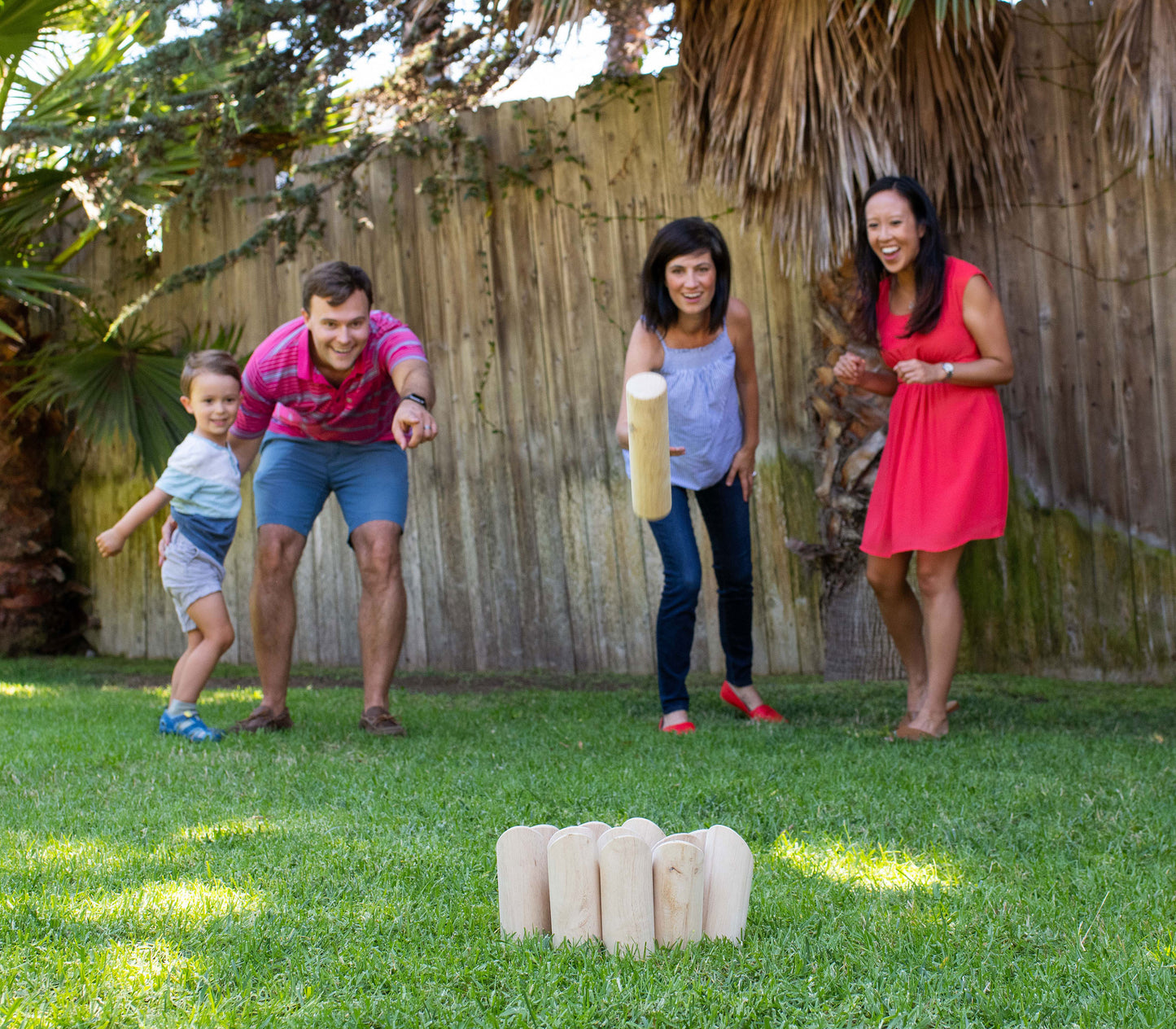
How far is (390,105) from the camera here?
7.75 metres

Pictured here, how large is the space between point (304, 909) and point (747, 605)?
8.69 ft

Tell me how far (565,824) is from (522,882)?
0.76 meters

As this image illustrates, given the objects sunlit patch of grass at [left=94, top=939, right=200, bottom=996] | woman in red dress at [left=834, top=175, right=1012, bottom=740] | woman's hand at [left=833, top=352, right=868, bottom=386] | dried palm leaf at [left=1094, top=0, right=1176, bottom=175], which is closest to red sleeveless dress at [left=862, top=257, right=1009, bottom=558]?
woman in red dress at [left=834, top=175, right=1012, bottom=740]

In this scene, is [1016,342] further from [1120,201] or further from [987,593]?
[987,593]

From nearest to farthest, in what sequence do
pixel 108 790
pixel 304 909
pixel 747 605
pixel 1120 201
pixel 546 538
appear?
pixel 304 909 < pixel 108 790 < pixel 747 605 < pixel 1120 201 < pixel 546 538

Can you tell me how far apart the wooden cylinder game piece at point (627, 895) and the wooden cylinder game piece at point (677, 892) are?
2 cm

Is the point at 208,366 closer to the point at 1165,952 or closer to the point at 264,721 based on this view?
the point at 264,721

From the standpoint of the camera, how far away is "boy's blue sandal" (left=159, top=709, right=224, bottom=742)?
3939 millimetres

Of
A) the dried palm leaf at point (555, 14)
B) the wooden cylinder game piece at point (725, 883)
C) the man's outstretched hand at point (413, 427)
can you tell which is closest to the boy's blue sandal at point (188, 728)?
the man's outstretched hand at point (413, 427)

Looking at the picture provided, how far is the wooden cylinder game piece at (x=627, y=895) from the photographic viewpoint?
1.75 m

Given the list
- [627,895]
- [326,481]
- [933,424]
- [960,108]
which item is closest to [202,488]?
[326,481]

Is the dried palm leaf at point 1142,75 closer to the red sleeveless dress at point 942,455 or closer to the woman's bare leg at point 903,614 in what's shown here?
the red sleeveless dress at point 942,455

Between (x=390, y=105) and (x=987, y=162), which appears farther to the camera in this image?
(x=390, y=105)

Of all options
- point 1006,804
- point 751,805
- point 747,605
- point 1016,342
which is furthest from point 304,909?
point 1016,342
